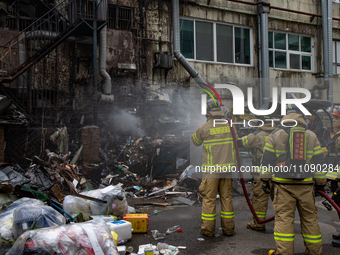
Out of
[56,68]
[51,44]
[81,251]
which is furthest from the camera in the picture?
[56,68]

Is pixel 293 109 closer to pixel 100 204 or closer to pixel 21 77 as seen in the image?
pixel 100 204

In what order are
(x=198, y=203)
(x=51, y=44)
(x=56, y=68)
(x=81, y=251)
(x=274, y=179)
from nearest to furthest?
(x=81, y=251), (x=274, y=179), (x=198, y=203), (x=51, y=44), (x=56, y=68)

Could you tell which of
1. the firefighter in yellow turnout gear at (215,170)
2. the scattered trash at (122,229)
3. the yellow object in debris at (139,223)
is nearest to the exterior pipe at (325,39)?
the firefighter in yellow turnout gear at (215,170)

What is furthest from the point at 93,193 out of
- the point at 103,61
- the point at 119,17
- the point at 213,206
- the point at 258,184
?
the point at 119,17

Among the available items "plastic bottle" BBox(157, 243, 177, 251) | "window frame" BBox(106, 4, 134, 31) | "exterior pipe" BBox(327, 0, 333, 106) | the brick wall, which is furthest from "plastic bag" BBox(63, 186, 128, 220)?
"exterior pipe" BBox(327, 0, 333, 106)

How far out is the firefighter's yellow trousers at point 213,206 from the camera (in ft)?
14.3

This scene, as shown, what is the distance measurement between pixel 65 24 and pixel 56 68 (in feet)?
4.92

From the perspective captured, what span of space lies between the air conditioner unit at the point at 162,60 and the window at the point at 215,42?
103 cm

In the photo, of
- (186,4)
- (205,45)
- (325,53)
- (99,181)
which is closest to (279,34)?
(325,53)

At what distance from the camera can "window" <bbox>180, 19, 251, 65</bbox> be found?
1165 centimetres

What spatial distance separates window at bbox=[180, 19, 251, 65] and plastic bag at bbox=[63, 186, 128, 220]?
311 inches

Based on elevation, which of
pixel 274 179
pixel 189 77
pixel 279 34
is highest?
pixel 279 34

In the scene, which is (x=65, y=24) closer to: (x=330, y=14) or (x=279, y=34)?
(x=279, y=34)

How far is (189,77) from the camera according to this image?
11.3m
